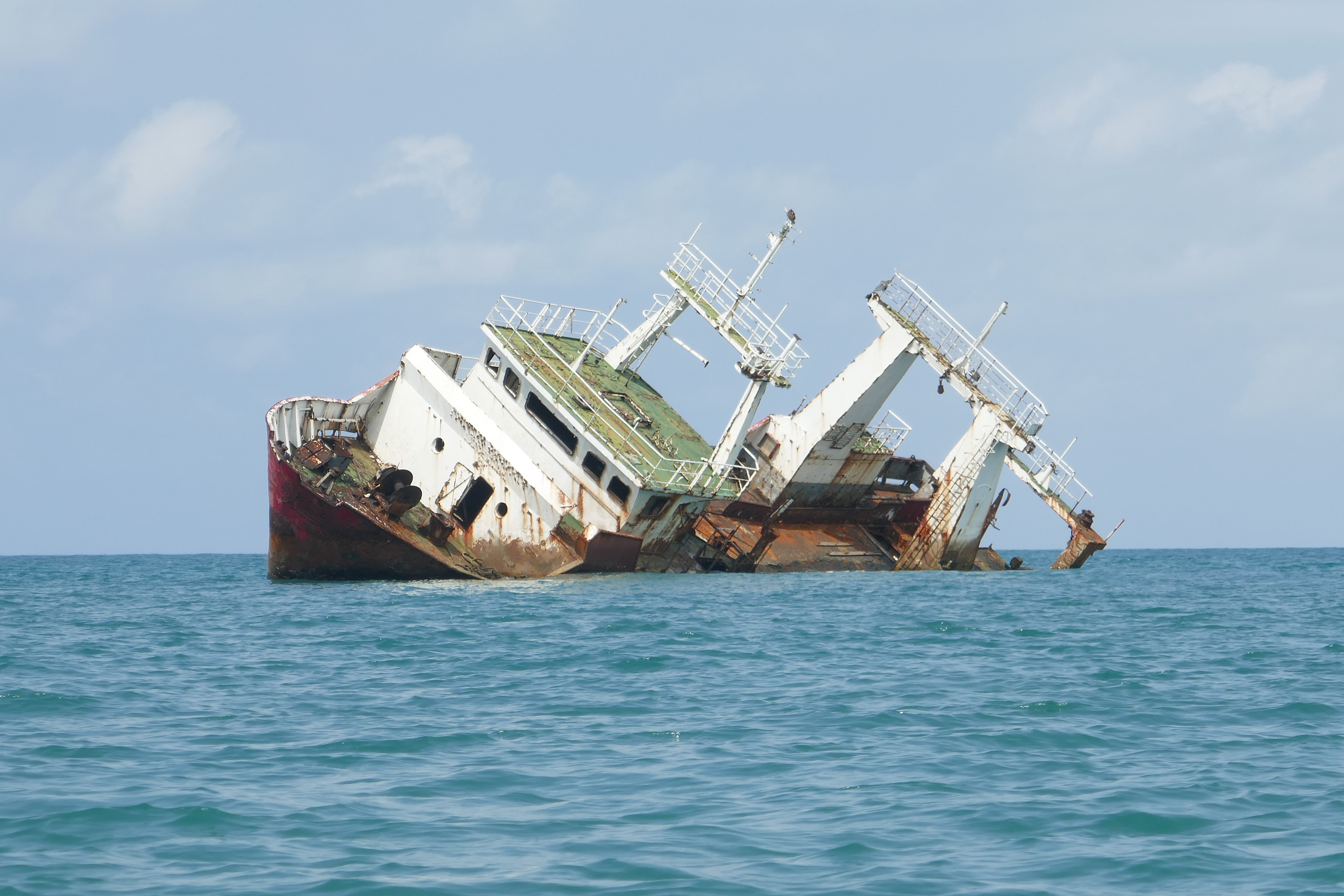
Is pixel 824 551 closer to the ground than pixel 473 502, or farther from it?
closer to the ground

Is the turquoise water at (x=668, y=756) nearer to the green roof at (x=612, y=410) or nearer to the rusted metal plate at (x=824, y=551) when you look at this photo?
the green roof at (x=612, y=410)

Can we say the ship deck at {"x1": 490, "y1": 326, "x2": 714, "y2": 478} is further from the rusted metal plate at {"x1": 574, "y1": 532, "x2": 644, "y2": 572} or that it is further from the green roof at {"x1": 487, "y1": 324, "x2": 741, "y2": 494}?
the rusted metal plate at {"x1": 574, "y1": 532, "x2": 644, "y2": 572}

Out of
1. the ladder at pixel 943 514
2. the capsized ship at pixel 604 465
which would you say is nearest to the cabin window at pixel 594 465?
the capsized ship at pixel 604 465

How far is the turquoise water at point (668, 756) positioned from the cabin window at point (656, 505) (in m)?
5.37

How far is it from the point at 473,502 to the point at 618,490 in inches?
119

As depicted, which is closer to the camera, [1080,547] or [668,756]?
[668,756]

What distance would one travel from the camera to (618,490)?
26.3 m

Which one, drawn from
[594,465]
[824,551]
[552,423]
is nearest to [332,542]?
[552,423]

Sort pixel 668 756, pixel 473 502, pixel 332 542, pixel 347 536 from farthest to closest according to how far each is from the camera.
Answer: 1. pixel 473 502
2. pixel 332 542
3. pixel 347 536
4. pixel 668 756

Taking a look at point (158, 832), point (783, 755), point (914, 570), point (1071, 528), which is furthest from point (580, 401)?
point (158, 832)

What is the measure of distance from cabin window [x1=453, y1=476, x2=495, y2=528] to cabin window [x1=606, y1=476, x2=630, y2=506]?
2.41 meters

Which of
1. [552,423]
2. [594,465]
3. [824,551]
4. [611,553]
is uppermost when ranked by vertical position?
[552,423]

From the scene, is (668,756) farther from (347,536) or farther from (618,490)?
(347,536)

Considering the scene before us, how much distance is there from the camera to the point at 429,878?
25.2 ft
